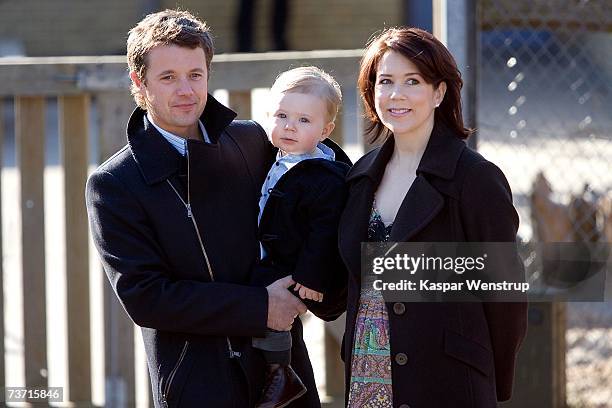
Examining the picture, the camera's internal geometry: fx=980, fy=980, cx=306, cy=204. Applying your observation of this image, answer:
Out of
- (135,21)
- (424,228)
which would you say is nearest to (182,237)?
(424,228)

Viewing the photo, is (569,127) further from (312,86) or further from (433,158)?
(433,158)

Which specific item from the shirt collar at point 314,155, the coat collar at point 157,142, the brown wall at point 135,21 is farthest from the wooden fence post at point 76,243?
the brown wall at point 135,21

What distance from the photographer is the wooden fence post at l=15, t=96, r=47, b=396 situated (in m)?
4.31

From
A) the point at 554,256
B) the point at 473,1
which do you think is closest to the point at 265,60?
the point at 473,1

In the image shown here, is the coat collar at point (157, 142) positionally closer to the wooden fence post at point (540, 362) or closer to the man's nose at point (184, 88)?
the man's nose at point (184, 88)

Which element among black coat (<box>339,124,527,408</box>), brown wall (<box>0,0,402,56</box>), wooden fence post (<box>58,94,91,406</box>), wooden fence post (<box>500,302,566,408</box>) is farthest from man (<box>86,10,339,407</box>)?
brown wall (<box>0,0,402,56</box>)

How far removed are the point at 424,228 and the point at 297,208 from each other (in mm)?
419

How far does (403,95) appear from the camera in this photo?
8.68ft

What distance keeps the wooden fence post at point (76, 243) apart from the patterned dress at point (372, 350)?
6.40 ft

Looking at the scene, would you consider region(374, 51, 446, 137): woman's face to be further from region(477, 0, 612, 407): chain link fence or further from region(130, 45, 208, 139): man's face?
region(477, 0, 612, 407): chain link fence

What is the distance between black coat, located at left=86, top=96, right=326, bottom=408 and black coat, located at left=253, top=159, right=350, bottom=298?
0.07 m

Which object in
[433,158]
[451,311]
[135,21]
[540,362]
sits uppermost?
[135,21]

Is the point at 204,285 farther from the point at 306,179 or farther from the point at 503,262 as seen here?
the point at 503,262

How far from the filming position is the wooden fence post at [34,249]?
4309 mm
